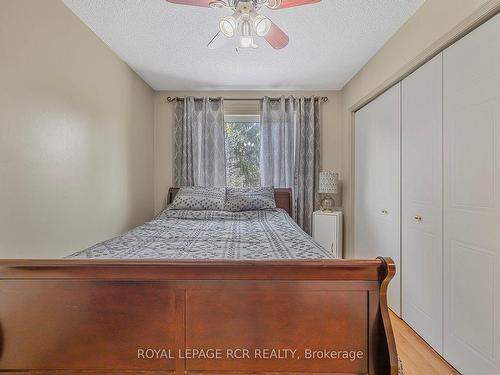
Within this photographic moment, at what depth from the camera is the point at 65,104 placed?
2.17 m

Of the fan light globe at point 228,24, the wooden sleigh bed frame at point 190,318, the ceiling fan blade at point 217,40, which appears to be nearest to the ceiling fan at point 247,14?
the fan light globe at point 228,24

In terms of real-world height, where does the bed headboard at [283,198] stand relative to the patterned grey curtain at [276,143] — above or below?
below

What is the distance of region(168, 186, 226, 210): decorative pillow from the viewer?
3.58m

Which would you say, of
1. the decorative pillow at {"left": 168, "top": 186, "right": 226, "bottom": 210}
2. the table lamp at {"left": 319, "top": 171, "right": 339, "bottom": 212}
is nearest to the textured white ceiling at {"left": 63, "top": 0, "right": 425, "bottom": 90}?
the table lamp at {"left": 319, "top": 171, "right": 339, "bottom": 212}

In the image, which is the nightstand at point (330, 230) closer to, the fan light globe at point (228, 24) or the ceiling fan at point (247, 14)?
the ceiling fan at point (247, 14)

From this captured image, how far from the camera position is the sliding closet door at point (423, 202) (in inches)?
81.2

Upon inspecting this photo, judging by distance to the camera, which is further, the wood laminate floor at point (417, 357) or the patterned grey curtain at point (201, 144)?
the patterned grey curtain at point (201, 144)

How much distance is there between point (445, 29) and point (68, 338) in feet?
8.30

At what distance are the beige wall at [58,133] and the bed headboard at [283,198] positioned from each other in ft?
2.75

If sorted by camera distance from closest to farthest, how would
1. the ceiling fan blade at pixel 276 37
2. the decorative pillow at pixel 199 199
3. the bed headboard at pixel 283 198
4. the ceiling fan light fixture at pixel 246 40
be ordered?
the ceiling fan light fixture at pixel 246 40, the ceiling fan blade at pixel 276 37, the decorative pillow at pixel 199 199, the bed headboard at pixel 283 198

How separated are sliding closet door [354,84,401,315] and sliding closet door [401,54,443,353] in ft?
0.47

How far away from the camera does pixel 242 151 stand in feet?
13.9

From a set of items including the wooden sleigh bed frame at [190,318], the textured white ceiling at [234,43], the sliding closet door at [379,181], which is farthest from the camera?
the sliding closet door at [379,181]

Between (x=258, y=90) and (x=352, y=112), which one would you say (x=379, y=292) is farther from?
(x=258, y=90)
